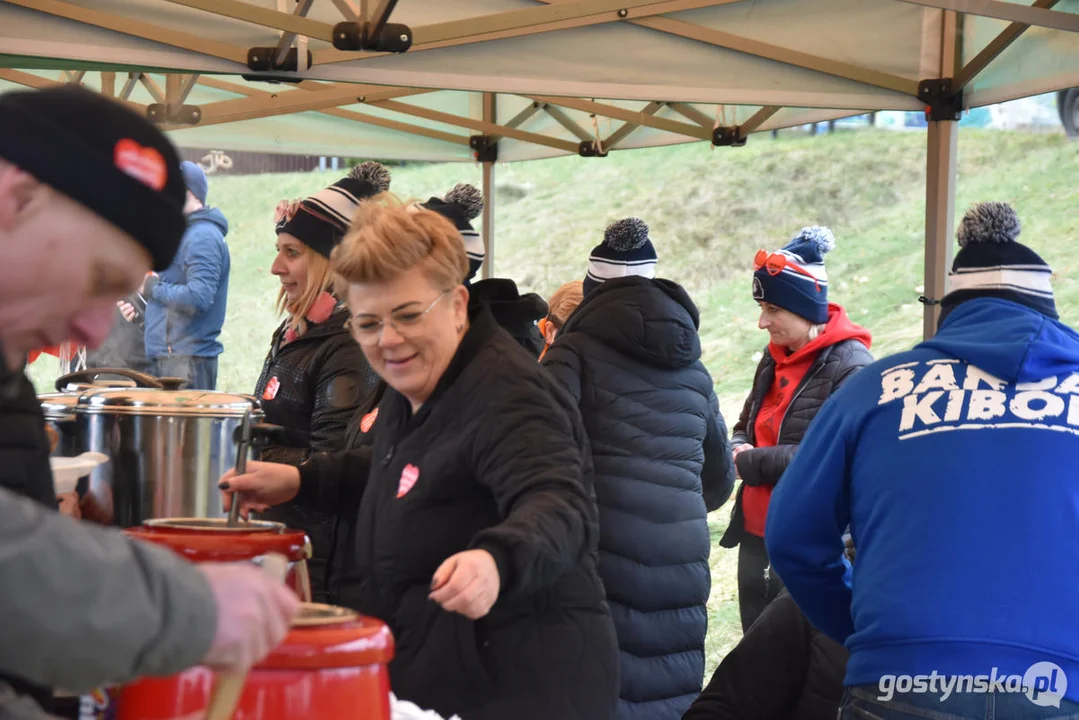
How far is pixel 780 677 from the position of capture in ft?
8.81

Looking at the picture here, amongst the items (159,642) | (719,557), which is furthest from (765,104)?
(719,557)

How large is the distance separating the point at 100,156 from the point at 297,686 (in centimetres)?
49

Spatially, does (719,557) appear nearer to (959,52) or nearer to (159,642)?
(959,52)

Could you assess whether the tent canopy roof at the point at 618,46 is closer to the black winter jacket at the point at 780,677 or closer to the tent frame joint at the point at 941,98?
the tent frame joint at the point at 941,98

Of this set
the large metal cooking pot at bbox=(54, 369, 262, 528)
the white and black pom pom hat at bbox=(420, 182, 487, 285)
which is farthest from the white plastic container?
the white and black pom pom hat at bbox=(420, 182, 487, 285)

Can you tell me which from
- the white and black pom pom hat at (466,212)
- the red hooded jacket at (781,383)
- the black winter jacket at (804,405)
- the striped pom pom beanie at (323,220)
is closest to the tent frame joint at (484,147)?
the red hooded jacket at (781,383)

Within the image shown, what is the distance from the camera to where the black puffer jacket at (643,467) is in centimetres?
355

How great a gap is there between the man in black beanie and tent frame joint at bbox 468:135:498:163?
533 cm

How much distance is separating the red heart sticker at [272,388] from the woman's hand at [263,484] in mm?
605

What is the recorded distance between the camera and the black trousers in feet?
13.8

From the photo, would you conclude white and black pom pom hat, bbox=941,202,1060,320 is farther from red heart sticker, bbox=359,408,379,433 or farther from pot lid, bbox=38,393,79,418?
pot lid, bbox=38,393,79,418

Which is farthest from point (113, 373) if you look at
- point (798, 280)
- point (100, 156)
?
point (798, 280)

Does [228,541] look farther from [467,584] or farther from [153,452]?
[153,452]

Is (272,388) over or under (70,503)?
over
